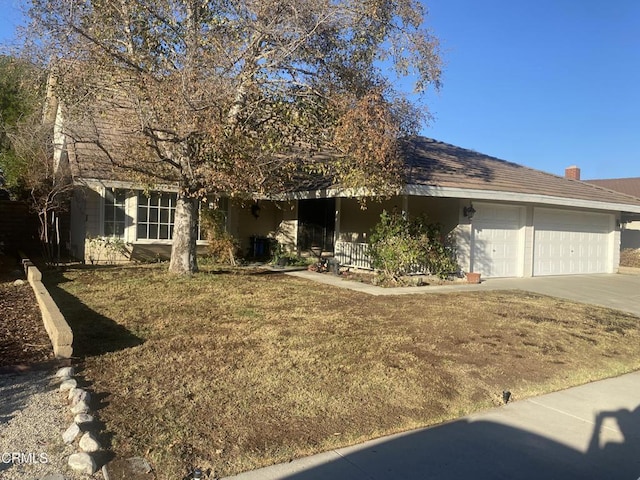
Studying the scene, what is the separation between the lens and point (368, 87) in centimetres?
1198

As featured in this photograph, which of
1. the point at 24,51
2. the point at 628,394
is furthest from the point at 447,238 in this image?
the point at 24,51

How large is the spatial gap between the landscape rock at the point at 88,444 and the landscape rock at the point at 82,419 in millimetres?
322

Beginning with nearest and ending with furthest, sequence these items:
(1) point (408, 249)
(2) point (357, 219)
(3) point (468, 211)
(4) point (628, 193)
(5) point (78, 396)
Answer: (5) point (78, 396)
(1) point (408, 249)
(3) point (468, 211)
(2) point (357, 219)
(4) point (628, 193)

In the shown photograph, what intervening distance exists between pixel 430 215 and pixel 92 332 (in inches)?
444

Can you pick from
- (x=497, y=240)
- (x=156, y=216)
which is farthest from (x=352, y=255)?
(x=156, y=216)

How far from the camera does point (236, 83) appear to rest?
10359 mm

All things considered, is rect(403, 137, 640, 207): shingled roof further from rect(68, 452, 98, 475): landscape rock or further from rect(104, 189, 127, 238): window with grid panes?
rect(68, 452, 98, 475): landscape rock

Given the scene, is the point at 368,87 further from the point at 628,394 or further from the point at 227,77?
the point at 628,394

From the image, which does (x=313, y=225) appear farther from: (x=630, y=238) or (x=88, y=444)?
(x=630, y=238)

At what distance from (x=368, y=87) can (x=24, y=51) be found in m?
7.32

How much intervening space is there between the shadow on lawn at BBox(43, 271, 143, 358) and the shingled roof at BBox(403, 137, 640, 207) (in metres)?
7.99

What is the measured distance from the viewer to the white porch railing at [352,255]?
15422 mm

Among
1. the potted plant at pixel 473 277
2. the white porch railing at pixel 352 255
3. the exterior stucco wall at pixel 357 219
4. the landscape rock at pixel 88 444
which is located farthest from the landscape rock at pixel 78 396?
the exterior stucco wall at pixel 357 219

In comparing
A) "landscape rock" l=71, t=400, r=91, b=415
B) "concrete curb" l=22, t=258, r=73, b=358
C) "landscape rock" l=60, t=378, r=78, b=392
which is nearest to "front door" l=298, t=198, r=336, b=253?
"concrete curb" l=22, t=258, r=73, b=358
